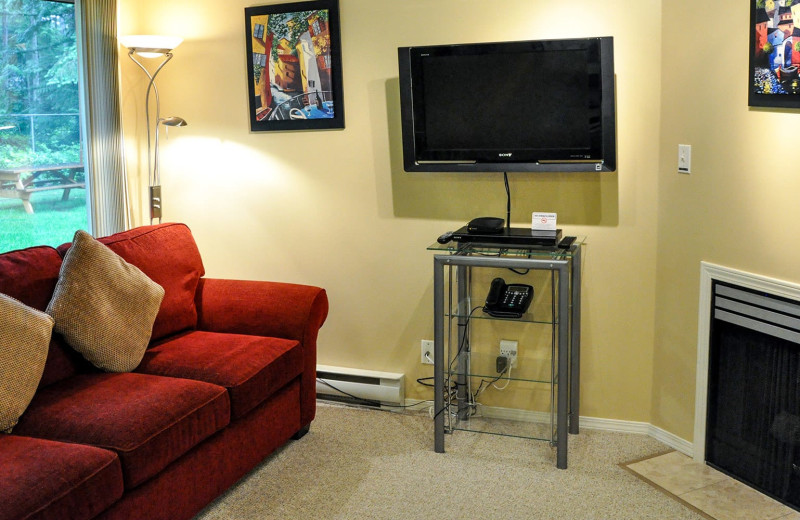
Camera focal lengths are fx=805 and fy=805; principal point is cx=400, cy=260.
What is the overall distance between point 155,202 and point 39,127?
0.69 metres

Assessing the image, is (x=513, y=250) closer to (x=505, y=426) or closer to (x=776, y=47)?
(x=505, y=426)

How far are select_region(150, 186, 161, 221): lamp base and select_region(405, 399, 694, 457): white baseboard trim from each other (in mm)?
1615

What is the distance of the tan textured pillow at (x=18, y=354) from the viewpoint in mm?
2504

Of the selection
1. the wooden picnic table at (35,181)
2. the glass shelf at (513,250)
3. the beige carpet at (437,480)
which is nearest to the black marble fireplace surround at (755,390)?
the beige carpet at (437,480)

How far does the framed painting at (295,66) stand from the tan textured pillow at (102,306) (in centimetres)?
121

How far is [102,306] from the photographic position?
2.95 m

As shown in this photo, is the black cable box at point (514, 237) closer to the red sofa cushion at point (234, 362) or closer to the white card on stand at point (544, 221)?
the white card on stand at point (544, 221)

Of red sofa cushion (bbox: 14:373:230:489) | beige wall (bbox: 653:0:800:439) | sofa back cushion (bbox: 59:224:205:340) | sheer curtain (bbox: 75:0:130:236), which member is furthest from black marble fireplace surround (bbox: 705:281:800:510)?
sheer curtain (bbox: 75:0:130:236)

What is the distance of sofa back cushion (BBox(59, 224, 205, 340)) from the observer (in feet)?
10.9

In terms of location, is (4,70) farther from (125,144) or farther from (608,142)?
(608,142)

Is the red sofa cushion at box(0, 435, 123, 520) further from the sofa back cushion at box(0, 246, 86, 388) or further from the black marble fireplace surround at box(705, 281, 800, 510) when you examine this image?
the black marble fireplace surround at box(705, 281, 800, 510)

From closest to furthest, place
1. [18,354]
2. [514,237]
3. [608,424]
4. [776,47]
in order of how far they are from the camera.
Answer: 1. [18,354]
2. [776,47]
3. [514,237]
4. [608,424]

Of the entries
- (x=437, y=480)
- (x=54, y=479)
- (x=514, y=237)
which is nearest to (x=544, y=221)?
(x=514, y=237)

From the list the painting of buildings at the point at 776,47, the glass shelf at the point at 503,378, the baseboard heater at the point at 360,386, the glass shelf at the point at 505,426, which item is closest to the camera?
the painting of buildings at the point at 776,47
